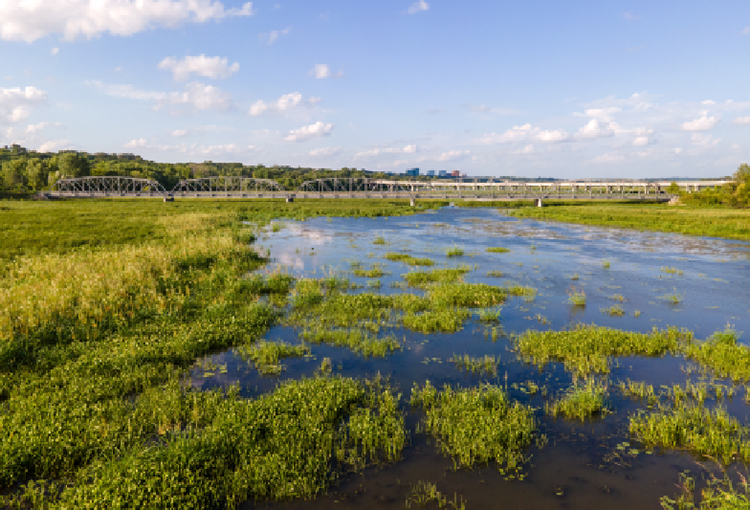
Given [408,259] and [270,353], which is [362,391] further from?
[408,259]

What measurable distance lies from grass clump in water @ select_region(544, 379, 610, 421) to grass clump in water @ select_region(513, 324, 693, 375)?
211cm

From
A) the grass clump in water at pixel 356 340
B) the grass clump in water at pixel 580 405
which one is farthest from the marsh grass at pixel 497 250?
the grass clump in water at pixel 580 405

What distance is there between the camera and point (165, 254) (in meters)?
28.0

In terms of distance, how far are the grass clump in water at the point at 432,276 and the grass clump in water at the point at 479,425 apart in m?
13.9

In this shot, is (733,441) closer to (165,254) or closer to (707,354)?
(707,354)

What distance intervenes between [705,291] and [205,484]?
→ 1155 inches

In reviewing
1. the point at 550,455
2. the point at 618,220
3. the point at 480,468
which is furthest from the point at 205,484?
the point at 618,220

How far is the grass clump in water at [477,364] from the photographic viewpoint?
13.5 m

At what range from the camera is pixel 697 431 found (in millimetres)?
9867

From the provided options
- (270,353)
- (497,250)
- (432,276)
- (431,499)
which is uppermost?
(497,250)

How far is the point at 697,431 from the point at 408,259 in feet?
82.6

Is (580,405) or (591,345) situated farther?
(591,345)

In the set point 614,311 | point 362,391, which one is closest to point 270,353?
point 362,391

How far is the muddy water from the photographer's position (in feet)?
27.2
